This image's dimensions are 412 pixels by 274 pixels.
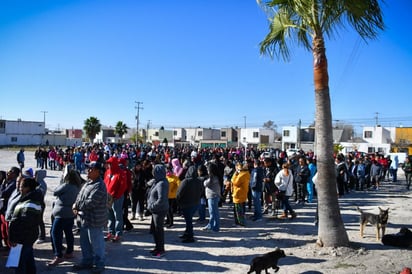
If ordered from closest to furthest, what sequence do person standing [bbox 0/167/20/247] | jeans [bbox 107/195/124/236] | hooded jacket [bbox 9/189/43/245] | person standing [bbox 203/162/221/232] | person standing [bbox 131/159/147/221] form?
hooded jacket [bbox 9/189/43/245] → person standing [bbox 0/167/20/247] → jeans [bbox 107/195/124/236] → person standing [bbox 203/162/221/232] → person standing [bbox 131/159/147/221]

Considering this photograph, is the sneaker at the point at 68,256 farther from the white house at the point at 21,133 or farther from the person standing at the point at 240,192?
the white house at the point at 21,133

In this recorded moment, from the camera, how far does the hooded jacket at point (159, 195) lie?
250 inches

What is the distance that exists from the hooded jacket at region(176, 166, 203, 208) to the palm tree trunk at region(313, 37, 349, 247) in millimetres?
2536

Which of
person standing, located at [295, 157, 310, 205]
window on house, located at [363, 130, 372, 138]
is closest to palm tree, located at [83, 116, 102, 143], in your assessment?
window on house, located at [363, 130, 372, 138]

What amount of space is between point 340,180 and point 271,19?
30.6ft

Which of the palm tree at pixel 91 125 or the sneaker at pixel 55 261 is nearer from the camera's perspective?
the sneaker at pixel 55 261

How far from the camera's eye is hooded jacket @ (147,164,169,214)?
6.36 m

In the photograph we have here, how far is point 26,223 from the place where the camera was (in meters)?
4.58

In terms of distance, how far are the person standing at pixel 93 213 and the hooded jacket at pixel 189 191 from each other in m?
2.13

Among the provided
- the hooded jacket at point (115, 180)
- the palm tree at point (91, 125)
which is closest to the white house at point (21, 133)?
the palm tree at point (91, 125)

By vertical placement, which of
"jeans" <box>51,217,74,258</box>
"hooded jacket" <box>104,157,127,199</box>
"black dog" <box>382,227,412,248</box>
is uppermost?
"hooded jacket" <box>104,157,127,199</box>

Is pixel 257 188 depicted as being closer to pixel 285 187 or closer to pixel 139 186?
pixel 285 187

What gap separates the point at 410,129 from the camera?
57.6 m

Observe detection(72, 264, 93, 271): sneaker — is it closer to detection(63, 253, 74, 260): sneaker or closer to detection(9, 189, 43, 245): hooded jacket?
detection(63, 253, 74, 260): sneaker
